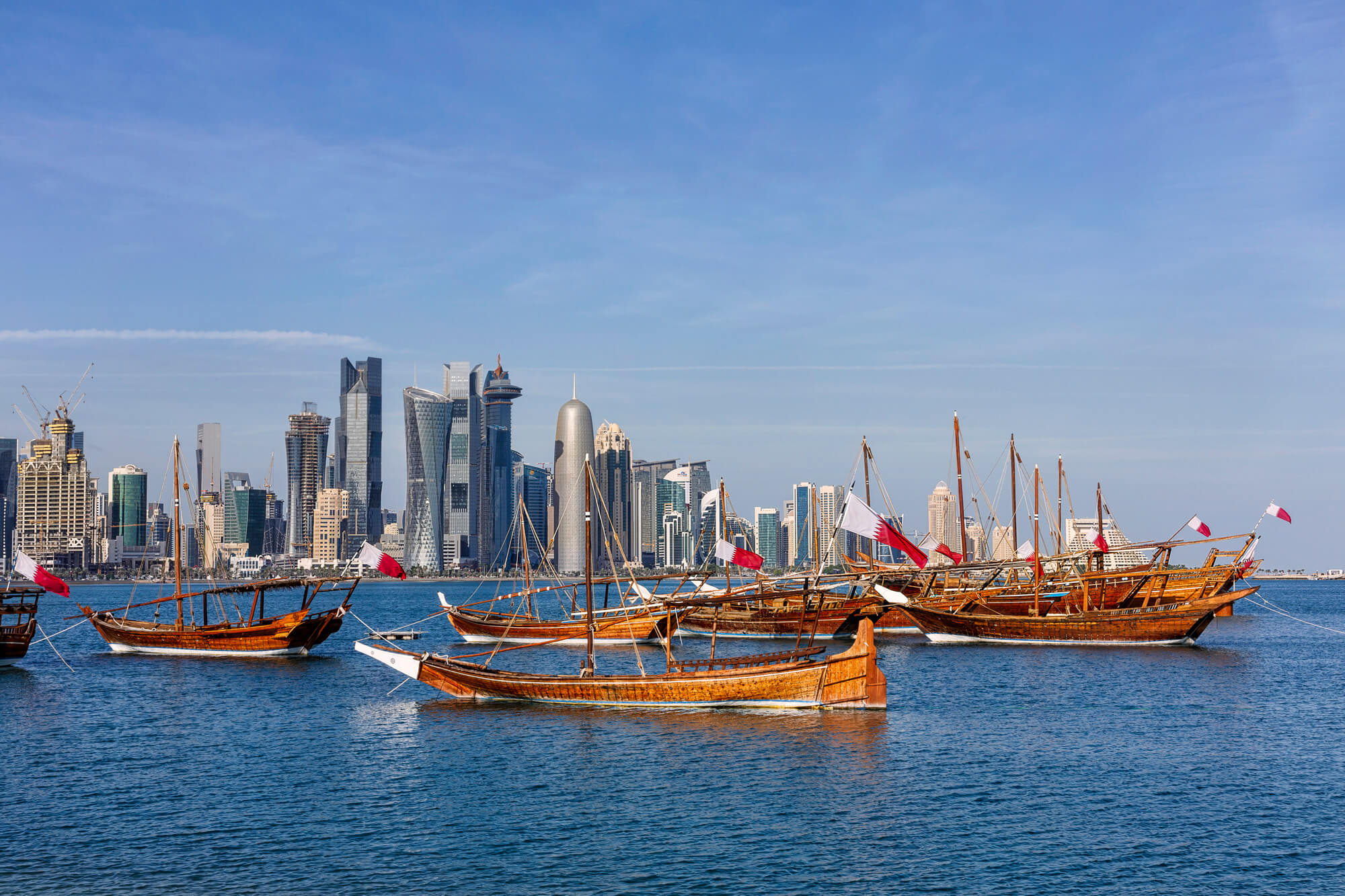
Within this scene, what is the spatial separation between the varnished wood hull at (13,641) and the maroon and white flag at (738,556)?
51.4 meters

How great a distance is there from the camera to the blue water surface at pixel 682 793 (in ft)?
108

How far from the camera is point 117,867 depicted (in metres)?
33.4

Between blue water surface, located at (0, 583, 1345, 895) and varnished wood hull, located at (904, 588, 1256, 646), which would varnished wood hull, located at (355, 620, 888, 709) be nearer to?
blue water surface, located at (0, 583, 1345, 895)

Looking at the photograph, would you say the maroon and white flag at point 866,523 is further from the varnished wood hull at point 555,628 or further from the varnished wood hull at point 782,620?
the varnished wood hull at point 782,620

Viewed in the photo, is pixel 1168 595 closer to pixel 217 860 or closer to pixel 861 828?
pixel 861 828

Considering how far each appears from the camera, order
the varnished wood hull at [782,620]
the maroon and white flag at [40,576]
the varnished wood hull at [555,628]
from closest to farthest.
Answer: the maroon and white flag at [40,576] < the varnished wood hull at [555,628] < the varnished wood hull at [782,620]

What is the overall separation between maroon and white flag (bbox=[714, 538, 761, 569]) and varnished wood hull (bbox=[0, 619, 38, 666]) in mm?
51403

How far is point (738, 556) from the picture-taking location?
72.7m

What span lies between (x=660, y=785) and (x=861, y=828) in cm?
858

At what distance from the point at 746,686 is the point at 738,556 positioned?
56.4ft

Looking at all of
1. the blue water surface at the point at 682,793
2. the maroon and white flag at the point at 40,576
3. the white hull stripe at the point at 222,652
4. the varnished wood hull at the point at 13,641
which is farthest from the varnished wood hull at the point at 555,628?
the varnished wood hull at the point at 13,641

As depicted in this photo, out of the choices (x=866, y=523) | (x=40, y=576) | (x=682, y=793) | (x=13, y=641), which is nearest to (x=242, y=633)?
(x=13, y=641)

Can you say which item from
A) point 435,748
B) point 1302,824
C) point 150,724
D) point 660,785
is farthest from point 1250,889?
point 150,724

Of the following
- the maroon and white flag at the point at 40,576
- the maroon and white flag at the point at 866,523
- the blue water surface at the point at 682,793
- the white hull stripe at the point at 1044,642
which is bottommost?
the blue water surface at the point at 682,793
